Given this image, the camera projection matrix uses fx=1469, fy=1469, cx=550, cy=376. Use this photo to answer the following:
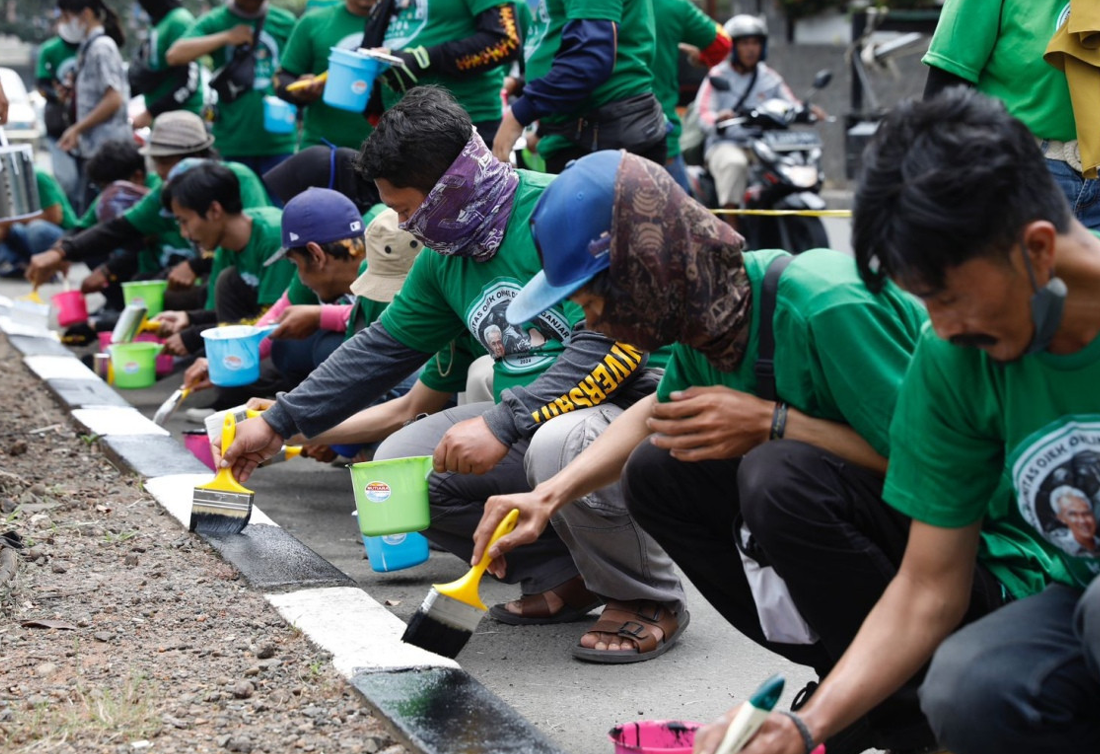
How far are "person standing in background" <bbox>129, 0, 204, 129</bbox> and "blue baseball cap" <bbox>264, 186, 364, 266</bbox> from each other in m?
4.42

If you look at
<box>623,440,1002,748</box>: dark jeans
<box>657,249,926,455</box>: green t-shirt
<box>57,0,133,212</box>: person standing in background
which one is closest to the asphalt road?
<box>623,440,1002,748</box>: dark jeans

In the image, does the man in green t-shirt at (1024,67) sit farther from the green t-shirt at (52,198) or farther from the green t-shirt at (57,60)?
the green t-shirt at (57,60)

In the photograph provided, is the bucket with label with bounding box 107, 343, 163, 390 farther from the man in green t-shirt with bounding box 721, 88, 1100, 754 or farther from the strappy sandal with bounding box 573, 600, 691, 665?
the man in green t-shirt with bounding box 721, 88, 1100, 754

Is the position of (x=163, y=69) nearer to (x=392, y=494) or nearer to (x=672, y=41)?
(x=672, y=41)

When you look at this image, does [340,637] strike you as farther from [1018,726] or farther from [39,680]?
[1018,726]

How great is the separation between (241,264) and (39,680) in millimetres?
3747

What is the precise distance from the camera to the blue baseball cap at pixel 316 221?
5145 mm

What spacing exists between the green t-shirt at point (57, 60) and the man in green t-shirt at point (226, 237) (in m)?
4.82

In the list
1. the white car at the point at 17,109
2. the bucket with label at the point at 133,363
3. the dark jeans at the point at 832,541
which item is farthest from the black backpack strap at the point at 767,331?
the bucket with label at the point at 133,363

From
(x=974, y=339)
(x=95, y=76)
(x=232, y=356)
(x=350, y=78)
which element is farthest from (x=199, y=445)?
(x=95, y=76)

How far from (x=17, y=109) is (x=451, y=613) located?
9.52m

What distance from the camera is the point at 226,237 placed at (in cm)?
664

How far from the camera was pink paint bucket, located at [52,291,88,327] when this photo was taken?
28.3 ft

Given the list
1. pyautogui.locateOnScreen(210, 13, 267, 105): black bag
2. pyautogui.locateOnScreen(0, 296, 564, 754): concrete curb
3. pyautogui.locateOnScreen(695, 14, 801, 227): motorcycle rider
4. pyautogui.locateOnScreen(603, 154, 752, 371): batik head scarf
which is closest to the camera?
pyautogui.locateOnScreen(603, 154, 752, 371): batik head scarf
